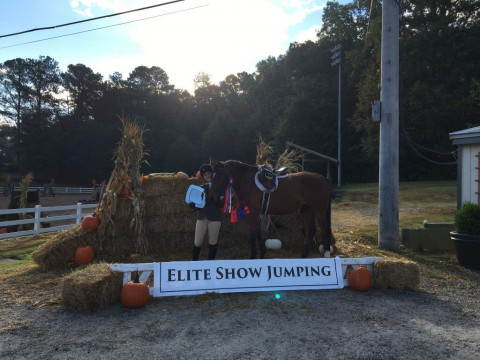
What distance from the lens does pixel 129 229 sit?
24.6 feet

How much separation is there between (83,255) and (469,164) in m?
8.84

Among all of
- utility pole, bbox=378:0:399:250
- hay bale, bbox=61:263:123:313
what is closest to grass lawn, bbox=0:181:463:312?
hay bale, bbox=61:263:123:313

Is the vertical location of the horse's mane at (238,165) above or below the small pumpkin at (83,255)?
above

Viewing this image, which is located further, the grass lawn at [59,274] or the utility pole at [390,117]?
the utility pole at [390,117]

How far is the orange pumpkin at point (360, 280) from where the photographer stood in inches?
203

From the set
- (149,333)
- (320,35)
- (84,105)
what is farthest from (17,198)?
(84,105)

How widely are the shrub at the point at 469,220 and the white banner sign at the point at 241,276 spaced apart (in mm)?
3243

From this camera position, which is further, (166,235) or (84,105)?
(84,105)

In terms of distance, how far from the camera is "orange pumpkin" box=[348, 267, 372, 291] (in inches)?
203

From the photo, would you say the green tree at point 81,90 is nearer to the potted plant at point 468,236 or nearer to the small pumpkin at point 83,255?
the small pumpkin at point 83,255

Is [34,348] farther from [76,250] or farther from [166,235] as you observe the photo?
[166,235]

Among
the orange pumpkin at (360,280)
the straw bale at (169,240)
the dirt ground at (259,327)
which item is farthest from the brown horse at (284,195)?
the straw bale at (169,240)

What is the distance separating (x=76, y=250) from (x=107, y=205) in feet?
3.42

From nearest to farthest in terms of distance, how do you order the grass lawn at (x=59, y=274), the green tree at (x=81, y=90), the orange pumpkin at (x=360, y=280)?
the orange pumpkin at (x=360, y=280), the grass lawn at (x=59, y=274), the green tree at (x=81, y=90)
